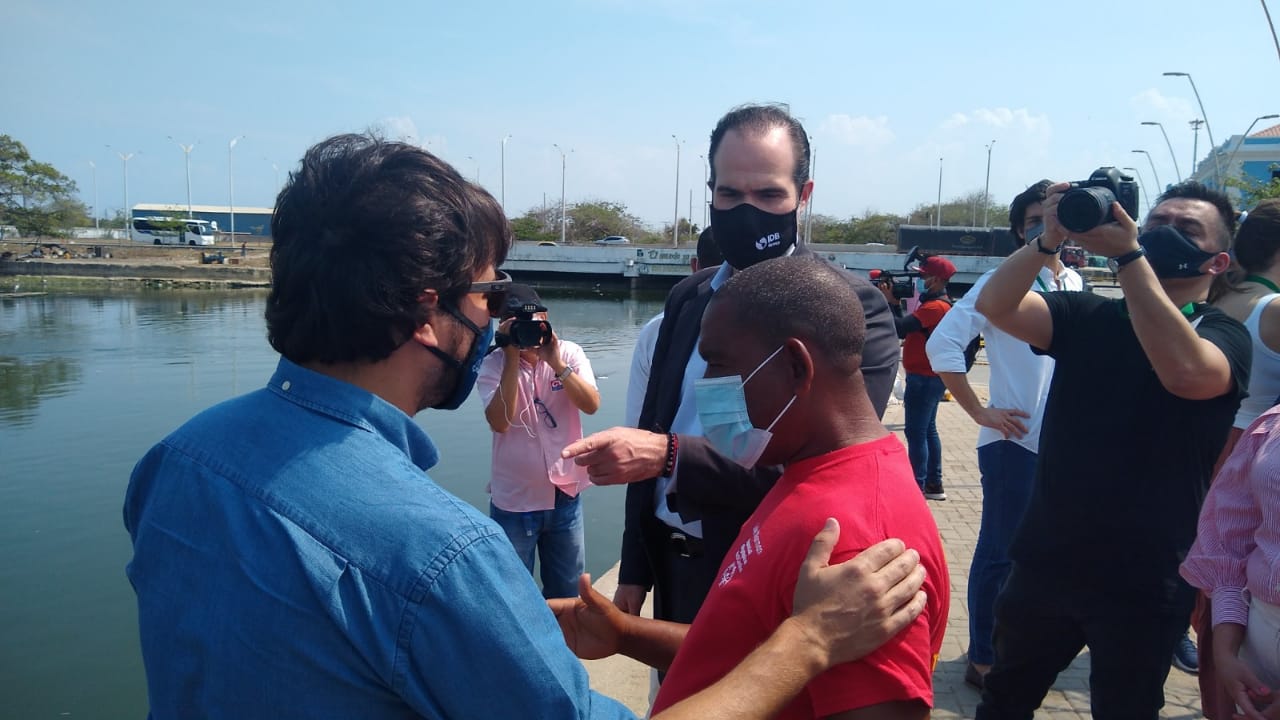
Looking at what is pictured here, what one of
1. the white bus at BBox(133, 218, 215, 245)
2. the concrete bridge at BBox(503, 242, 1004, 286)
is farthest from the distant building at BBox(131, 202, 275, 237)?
the concrete bridge at BBox(503, 242, 1004, 286)

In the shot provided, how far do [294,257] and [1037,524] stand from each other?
2.59m

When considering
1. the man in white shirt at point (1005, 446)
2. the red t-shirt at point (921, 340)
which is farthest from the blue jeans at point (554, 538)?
the red t-shirt at point (921, 340)

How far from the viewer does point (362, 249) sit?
137cm

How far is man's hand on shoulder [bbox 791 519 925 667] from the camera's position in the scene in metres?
1.45

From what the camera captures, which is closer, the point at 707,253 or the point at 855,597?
the point at 855,597

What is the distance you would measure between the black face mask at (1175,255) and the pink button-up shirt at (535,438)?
279cm

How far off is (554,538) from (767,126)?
3016 millimetres

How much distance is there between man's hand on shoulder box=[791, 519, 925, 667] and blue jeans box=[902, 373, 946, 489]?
252 inches

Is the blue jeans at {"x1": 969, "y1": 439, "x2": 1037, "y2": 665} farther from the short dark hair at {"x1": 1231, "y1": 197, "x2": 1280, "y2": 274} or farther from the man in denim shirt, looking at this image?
the man in denim shirt

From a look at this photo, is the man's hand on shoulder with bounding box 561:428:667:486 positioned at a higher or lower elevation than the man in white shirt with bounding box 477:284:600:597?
higher

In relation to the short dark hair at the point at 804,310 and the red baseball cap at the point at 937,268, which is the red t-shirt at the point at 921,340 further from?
the short dark hair at the point at 804,310

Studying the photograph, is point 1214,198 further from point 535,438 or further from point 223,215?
point 223,215

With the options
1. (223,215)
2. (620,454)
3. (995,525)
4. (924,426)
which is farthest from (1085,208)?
(223,215)

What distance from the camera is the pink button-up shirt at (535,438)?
4754 millimetres
